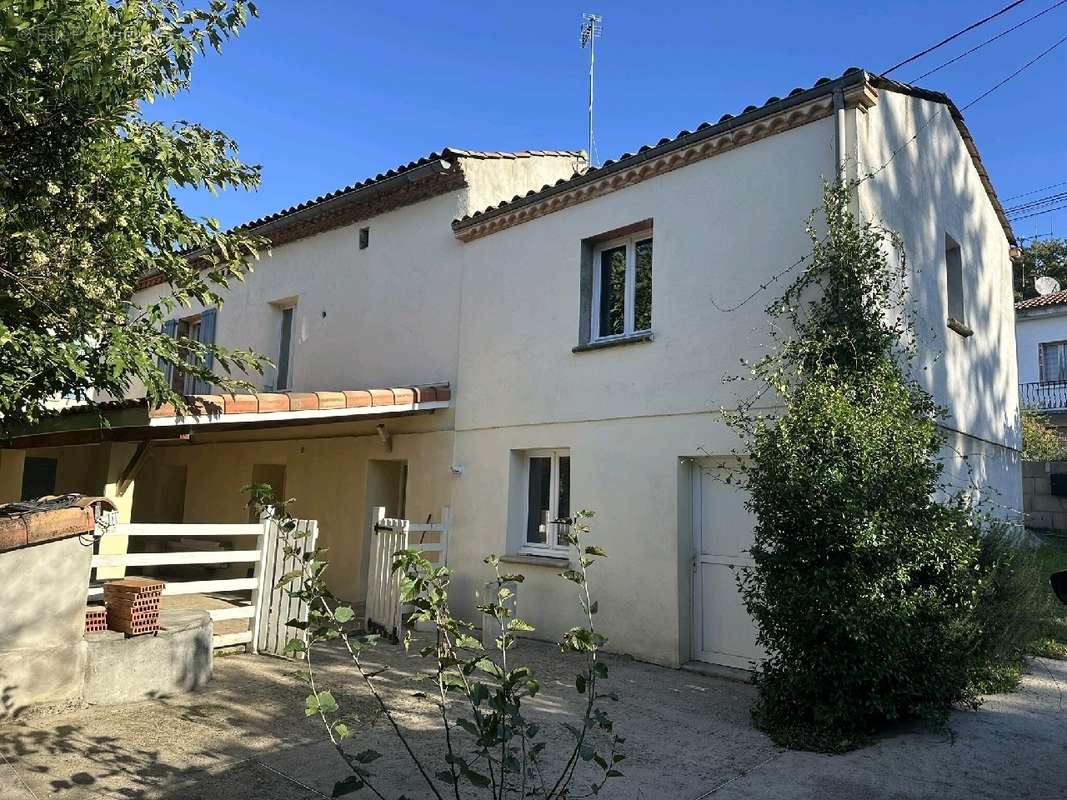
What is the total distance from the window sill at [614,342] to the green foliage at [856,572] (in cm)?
236

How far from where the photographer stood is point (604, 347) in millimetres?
8594

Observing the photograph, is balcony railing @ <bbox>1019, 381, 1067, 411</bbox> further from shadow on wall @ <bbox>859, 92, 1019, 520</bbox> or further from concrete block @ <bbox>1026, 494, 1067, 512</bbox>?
shadow on wall @ <bbox>859, 92, 1019, 520</bbox>

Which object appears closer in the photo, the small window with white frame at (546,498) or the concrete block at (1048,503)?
the small window with white frame at (546,498)

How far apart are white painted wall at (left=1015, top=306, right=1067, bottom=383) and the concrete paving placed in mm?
Answer: 19147

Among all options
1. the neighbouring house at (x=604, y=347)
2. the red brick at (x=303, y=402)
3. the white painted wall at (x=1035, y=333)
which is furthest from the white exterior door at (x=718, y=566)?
the white painted wall at (x=1035, y=333)

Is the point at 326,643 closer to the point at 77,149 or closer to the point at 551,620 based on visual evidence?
the point at 551,620

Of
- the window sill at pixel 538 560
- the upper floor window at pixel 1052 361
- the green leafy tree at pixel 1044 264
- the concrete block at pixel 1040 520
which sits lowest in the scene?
the window sill at pixel 538 560

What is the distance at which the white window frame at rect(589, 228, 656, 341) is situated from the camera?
28.6 feet

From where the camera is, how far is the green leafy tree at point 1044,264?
30.1 m

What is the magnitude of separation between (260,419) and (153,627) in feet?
8.98

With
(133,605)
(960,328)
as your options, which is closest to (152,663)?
(133,605)

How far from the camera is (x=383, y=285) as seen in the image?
38.8 feet

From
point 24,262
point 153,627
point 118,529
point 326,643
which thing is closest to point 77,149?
point 24,262

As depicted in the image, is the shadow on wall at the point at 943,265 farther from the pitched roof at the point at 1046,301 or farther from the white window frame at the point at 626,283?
the pitched roof at the point at 1046,301
